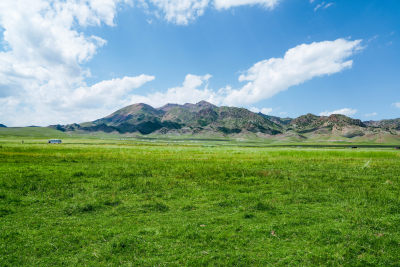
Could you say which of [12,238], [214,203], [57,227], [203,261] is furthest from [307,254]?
[12,238]

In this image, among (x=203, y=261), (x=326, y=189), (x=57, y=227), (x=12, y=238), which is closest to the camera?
(x=203, y=261)

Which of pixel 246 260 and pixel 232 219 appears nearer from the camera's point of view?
pixel 246 260

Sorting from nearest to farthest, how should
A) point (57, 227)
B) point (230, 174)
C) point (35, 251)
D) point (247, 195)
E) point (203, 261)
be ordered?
1. point (203, 261)
2. point (35, 251)
3. point (57, 227)
4. point (247, 195)
5. point (230, 174)

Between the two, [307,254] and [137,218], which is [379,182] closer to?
[307,254]

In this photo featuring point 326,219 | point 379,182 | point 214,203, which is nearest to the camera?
point 326,219

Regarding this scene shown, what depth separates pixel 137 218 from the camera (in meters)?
14.0

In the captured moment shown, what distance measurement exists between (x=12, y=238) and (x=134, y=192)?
946 cm

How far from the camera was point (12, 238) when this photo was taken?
1112 centimetres

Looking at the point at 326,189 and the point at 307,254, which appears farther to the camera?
the point at 326,189

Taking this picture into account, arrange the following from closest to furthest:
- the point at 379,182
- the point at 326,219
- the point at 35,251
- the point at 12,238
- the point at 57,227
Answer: the point at 35,251
the point at 12,238
the point at 57,227
the point at 326,219
the point at 379,182

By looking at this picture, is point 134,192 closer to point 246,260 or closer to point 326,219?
point 246,260

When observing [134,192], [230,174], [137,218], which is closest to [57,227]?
[137,218]

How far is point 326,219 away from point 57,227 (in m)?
16.4

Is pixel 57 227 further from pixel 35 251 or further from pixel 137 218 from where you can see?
pixel 137 218
